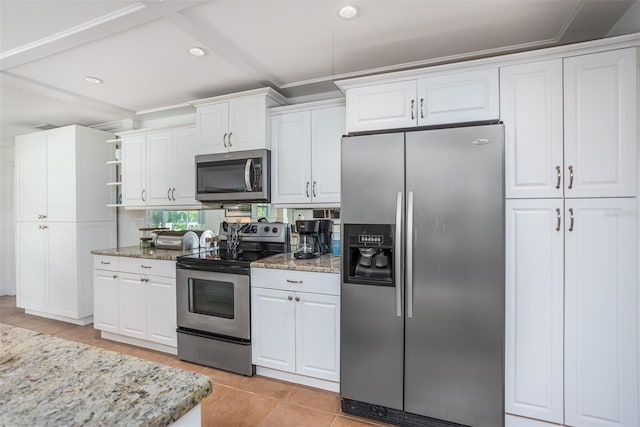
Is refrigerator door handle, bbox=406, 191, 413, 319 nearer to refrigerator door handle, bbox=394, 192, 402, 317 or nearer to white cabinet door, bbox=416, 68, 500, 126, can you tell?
refrigerator door handle, bbox=394, 192, 402, 317

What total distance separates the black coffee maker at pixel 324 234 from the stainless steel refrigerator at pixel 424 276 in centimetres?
79

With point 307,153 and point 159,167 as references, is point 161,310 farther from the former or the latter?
point 307,153

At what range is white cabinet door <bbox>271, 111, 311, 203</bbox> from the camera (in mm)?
2816

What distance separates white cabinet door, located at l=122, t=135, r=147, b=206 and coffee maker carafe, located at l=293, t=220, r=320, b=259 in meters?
2.01

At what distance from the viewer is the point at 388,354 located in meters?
2.01

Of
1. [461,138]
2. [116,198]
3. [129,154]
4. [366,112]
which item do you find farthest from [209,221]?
[461,138]

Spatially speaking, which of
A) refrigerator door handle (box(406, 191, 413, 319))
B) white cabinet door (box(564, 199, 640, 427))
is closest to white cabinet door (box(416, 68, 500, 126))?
refrigerator door handle (box(406, 191, 413, 319))

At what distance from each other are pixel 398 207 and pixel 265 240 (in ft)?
5.03

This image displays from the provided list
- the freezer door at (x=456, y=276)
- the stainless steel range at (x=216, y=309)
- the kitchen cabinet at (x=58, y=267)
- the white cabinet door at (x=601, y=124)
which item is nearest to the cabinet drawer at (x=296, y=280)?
the stainless steel range at (x=216, y=309)

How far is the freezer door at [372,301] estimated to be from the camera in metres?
2.00

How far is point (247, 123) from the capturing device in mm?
2932

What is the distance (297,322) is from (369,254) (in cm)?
81

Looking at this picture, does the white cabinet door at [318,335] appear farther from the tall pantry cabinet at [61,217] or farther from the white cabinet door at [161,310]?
the tall pantry cabinet at [61,217]

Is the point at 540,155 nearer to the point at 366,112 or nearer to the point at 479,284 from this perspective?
the point at 479,284
